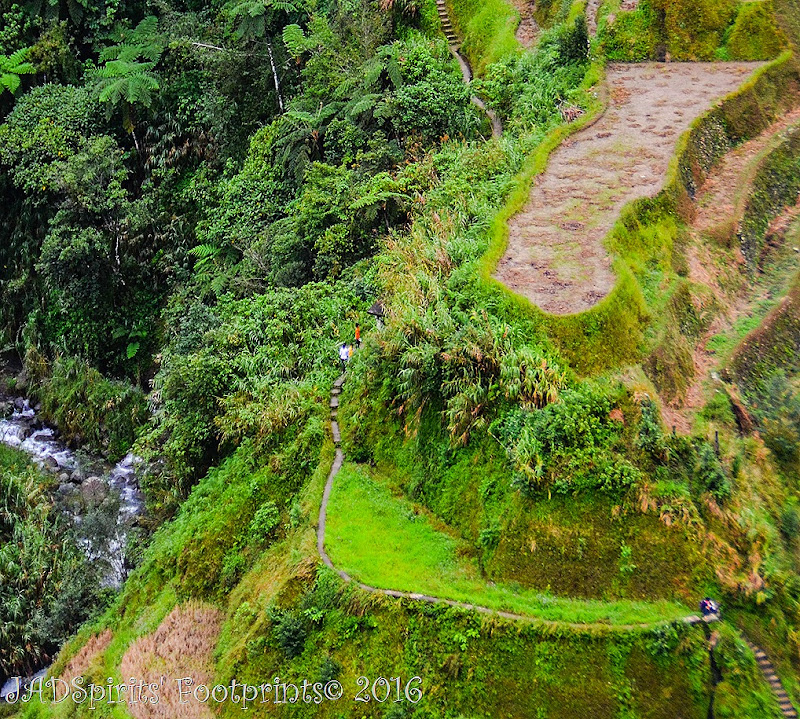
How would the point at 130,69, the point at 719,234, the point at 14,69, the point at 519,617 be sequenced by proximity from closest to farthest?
the point at 519,617, the point at 719,234, the point at 130,69, the point at 14,69

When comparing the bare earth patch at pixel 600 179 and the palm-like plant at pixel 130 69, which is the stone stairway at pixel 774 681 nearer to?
the bare earth patch at pixel 600 179

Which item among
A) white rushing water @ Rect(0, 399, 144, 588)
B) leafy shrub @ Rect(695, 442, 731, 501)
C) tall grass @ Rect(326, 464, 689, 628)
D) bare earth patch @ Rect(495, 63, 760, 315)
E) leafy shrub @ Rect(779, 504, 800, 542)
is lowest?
white rushing water @ Rect(0, 399, 144, 588)

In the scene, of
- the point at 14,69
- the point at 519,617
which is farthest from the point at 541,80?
the point at 14,69

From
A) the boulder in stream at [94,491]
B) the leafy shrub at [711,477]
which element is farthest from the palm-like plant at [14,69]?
the leafy shrub at [711,477]

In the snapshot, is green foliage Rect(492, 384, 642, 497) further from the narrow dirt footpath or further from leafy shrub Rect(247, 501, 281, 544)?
leafy shrub Rect(247, 501, 281, 544)

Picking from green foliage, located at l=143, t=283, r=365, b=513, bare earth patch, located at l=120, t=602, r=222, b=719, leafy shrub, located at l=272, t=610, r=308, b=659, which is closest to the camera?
leafy shrub, located at l=272, t=610, r=308, b=659

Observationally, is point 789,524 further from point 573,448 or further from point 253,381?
point 253,381

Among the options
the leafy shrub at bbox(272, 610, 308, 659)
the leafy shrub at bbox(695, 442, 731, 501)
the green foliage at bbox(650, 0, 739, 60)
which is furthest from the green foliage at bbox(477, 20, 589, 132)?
the leafy shrub at bbox(272, 610, 308, 659)

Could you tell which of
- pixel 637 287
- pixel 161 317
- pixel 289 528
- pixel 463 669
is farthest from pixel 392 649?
pixel 161 317
